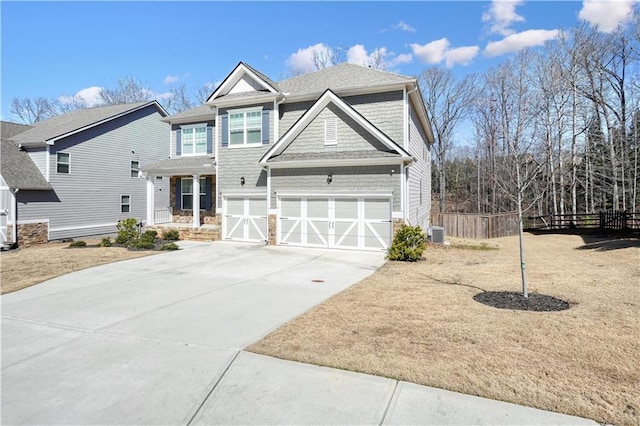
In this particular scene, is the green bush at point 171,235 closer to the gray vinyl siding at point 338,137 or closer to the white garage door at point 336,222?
the white garage door at point 336,222

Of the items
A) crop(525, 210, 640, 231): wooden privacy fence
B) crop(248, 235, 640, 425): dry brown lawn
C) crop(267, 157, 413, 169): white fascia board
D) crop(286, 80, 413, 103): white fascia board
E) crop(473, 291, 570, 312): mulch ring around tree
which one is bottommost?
crop(248, 235, 640, 425): dry brown lawn

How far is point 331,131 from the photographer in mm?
15266

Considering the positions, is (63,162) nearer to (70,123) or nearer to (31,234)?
(70,123)

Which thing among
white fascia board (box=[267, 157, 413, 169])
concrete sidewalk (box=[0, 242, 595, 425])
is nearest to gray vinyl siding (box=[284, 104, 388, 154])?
white fascia board (box=[267, 157, 413, 169])

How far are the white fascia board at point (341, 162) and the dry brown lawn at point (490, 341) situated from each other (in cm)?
611

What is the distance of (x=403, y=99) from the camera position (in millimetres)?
15273

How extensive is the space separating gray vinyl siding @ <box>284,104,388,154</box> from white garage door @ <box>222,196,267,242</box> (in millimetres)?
3058

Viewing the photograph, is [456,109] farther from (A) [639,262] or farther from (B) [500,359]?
(B) [500,359]

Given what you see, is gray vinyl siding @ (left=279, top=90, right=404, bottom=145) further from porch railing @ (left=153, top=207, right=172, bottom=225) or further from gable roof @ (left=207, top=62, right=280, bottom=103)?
porch railing @ (left=153, top=207, right=172, bottom=225)

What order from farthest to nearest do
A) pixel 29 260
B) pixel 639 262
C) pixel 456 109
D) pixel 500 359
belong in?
pixel 456 109, pixel 29 260, pixel 639 262, pixel 500 359

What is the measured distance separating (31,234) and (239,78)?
46.6 ft

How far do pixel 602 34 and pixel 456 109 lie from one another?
13.3 meters

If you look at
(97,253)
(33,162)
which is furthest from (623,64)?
(33,162)

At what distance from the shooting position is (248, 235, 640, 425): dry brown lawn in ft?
12.0
